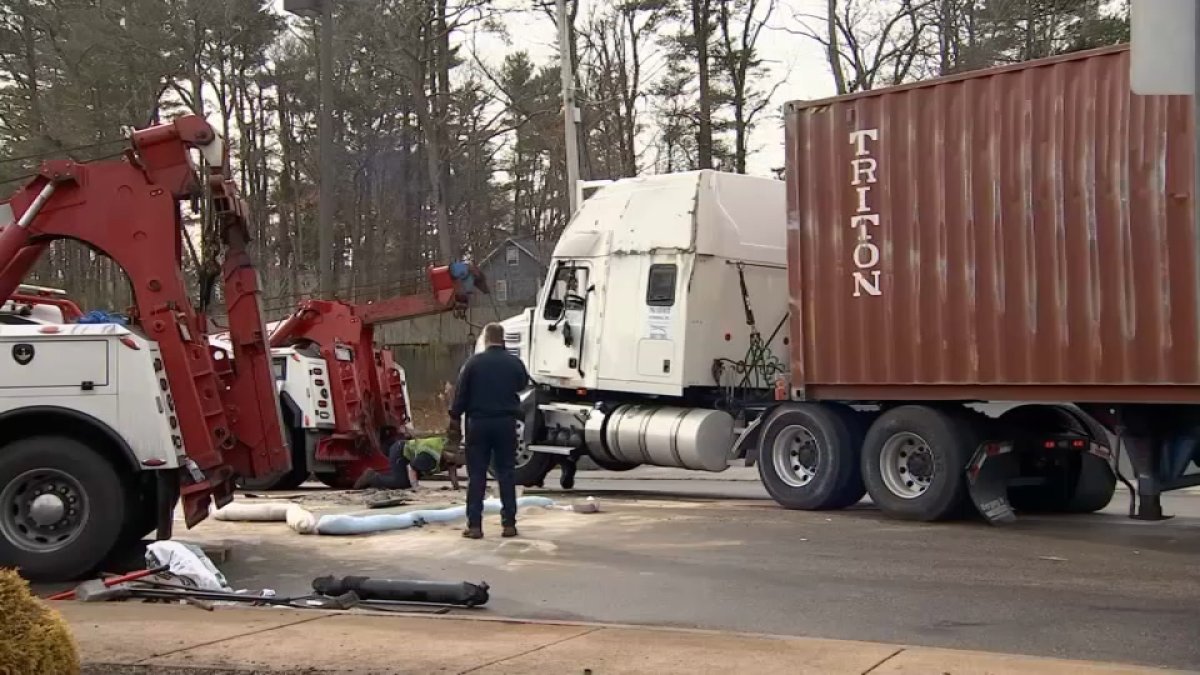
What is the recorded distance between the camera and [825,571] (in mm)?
8531

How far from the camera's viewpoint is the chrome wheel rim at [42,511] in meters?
8.23

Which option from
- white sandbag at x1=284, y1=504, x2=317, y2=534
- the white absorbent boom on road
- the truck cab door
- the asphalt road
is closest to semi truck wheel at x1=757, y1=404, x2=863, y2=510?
the asphalt road

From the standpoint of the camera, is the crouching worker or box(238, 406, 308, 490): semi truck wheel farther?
box(238, 406, 308, 490): semi truck wheel

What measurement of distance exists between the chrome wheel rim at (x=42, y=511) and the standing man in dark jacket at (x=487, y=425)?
2980 millimetres

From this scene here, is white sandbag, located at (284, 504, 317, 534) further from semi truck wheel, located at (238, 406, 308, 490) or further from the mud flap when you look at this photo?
the mud flap

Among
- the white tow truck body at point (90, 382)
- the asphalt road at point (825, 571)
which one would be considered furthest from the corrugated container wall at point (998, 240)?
the white tow truck body at point (90, 382)

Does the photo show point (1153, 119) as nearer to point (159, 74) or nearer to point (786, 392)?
point (786, 392)

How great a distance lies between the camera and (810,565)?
877cm

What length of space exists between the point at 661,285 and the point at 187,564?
22.2ft

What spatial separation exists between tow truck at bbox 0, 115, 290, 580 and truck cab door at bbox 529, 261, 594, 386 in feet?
Result: 17.7

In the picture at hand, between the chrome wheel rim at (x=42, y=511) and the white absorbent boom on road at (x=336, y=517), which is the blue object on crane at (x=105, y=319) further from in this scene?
the white absorbent boom on road at (x=336, y=517)

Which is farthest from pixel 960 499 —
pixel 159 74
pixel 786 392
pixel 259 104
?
pixel 259 104

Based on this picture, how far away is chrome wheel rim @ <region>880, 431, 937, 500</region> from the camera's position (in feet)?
35.7

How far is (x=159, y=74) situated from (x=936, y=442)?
29.6 meters
